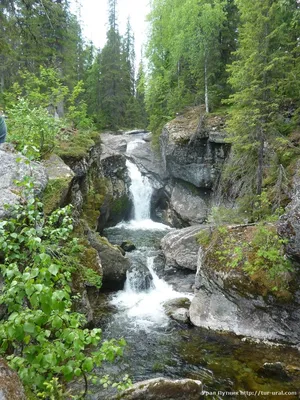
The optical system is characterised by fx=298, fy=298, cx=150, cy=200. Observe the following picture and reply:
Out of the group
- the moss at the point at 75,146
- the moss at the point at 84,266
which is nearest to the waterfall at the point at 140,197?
the moss at the point at 75,146

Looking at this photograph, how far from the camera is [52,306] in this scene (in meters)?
2.08

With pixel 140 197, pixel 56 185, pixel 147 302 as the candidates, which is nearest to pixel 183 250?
pixel 147 302

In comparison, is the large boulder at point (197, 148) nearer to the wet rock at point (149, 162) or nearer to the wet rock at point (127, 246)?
the wet rock at point (149, 162)

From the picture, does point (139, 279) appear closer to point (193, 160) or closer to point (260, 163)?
point (260, 163)

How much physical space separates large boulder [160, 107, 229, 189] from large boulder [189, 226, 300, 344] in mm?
9492

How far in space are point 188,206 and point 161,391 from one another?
50.5 feet

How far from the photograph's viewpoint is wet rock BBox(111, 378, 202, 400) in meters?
5.25

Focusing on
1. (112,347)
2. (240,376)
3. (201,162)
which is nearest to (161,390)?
(240,376)

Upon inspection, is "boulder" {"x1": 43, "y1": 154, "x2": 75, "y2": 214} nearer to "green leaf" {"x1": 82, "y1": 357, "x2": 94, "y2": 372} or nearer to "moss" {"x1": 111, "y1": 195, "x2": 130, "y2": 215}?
"green leaf" {"x1": 82, "y1": 357, "x2": 94, "y2": 372}

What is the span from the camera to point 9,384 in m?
2.15

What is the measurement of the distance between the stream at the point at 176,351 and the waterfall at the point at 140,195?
11.2m

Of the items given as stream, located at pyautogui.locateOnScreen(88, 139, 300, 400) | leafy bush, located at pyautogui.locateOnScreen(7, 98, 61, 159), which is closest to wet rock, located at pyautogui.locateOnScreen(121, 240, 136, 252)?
stream, located at pyautogui.locateOnScreen(88, 139, 300, 400)

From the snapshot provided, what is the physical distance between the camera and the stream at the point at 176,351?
6500 mm

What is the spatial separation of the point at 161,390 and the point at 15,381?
13.1 ft
